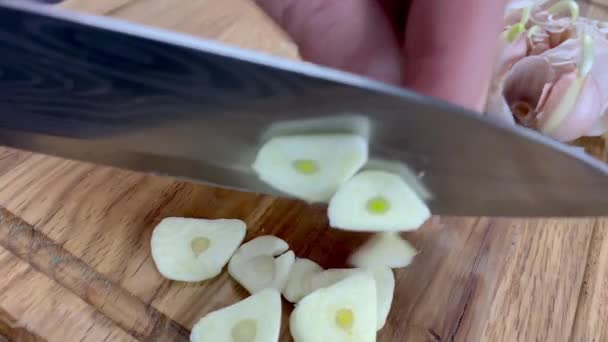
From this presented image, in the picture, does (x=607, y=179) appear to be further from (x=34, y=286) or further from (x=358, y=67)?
(x=34, y=286)

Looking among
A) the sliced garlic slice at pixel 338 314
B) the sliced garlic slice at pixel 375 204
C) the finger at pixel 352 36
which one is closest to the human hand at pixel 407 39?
the finger at pixel 352 36

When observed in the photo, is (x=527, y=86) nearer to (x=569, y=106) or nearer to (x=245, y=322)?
(x=569, y=106)

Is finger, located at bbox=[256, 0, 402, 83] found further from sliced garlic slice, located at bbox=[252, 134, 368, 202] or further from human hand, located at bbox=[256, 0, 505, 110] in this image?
sliced garlic slice, located at bbox=[252, 134, 368, 202]

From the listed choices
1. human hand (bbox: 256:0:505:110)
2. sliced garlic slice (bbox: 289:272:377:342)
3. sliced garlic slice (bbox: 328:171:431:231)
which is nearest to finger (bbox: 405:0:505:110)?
human hand (bbox: 256:0:505:110)

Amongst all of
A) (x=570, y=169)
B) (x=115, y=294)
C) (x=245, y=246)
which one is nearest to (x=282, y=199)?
(x=245, y=246)

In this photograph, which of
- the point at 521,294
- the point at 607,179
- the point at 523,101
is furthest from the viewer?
the point at 523,101

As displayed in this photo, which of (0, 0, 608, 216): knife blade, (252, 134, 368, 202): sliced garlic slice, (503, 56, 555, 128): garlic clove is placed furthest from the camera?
(503, 56, 555, 128): garlic clove

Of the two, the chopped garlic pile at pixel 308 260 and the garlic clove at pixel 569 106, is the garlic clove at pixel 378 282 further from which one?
the garlic clove at pixel 569 106
